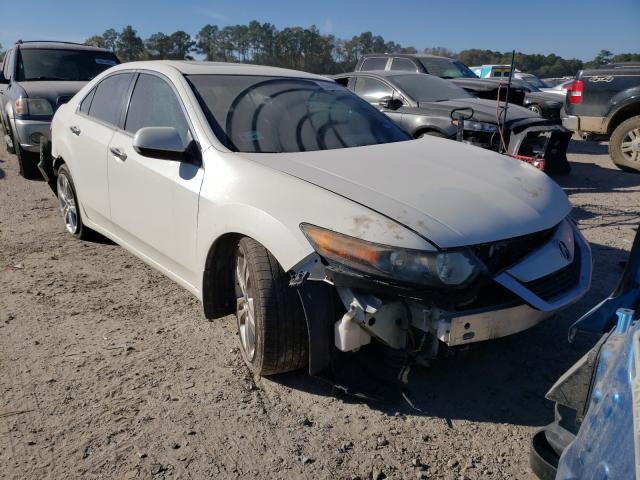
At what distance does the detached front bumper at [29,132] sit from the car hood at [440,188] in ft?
17.8

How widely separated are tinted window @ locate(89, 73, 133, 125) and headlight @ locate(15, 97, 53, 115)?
3469 mm

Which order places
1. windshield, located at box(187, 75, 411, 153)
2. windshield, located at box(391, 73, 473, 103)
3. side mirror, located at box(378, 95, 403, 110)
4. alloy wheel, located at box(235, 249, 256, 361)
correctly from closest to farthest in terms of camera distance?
alloy wheel, located at box(235, 249, 256, 361) → windshield, located at box(187, 75, 411, 153) → side mirror, located at box(378, 95, 403, 110) → windshield, located at box(391, 73, 473, 103)

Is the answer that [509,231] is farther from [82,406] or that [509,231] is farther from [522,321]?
[82,406]

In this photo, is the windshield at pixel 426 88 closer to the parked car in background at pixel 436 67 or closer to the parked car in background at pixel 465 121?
the parked car in background at pixel 465 121

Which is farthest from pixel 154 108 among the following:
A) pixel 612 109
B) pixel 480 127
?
pixel 612 109

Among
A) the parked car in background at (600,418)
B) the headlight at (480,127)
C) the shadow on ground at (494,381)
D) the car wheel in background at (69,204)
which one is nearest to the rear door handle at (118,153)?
the car wheel in background at (69,204)

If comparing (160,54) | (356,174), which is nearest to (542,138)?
(356,174)

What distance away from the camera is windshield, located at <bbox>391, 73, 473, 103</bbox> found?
819cm

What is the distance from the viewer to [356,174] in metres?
2.92

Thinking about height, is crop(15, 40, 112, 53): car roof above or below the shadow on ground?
above

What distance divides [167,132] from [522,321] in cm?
214

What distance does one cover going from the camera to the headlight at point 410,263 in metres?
2.36

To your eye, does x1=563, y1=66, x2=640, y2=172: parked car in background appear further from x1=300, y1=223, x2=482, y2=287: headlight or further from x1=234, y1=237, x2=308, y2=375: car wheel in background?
x1=234, y1=237, x2=308, y2=375: car wheel in background

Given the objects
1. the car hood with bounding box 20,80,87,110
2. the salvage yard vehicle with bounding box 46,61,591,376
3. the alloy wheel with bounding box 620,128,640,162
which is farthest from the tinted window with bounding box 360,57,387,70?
the salvage yard vehicle with bounding box 46,61,591,376
